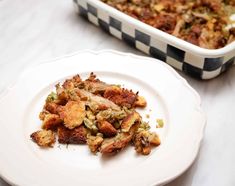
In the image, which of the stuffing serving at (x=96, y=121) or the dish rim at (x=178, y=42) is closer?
the stuffing serving at (x=96, y=121)

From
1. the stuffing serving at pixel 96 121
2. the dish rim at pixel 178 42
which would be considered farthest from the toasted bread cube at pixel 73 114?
the dish rim at pixel 178 42

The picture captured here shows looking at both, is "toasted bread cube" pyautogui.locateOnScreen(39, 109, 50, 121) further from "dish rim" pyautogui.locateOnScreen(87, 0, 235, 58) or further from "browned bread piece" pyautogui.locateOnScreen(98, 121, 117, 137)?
"dish rim" pyautogui.locateOnScreen(87, 0, 235, 58)

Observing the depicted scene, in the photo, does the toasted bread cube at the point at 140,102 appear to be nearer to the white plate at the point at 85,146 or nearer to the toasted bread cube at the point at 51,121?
the white plate at the point at 85,146

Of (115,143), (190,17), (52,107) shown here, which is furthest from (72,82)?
(190,17)

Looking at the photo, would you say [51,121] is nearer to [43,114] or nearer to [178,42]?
[43,114]

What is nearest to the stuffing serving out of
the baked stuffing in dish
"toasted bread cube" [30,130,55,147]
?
"toasted bread cube" [30,130,55,147]

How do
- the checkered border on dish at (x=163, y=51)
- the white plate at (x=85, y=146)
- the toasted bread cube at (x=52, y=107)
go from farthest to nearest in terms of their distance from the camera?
the checkered border on dish at (x=163, y=51)
the toasted bread cube at (x=52, y=107)
the white plate at (x=85, y=146)

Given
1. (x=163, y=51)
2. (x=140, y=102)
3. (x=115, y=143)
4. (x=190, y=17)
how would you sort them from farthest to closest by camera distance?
(x=190, y=17), (x=163, y=51), (x=140, y=102), (x=115, y=143)
